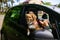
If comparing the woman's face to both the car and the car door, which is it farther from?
Result: the car door

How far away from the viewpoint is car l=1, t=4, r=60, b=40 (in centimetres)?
418

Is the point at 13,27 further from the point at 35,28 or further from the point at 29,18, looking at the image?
the point at 35,28

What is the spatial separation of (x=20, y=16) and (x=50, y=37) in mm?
1120

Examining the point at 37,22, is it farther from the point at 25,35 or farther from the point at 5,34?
the point at 5,34

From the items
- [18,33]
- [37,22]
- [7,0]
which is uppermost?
[37,22]

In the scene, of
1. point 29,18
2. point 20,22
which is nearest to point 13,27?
point 20,22

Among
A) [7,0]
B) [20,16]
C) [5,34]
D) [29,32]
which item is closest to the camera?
[29,32]

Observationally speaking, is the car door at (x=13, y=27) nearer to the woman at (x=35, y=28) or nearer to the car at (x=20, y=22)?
the car at (x=20, y=22)

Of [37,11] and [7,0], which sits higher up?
[37,11]

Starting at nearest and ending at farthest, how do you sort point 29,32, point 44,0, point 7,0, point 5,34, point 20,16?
point 29,32 → point 20,16 → point 5,34 → point 44,0 → point 7,0

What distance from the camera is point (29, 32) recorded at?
14.4ft

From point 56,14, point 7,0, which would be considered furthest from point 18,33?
point 7,0

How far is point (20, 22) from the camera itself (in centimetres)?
478

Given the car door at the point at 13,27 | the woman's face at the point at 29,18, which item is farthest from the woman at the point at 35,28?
the car door at the point at 13,27
